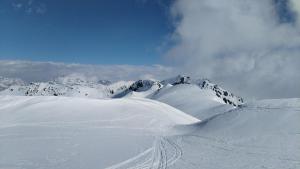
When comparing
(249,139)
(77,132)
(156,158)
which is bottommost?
(156,158)

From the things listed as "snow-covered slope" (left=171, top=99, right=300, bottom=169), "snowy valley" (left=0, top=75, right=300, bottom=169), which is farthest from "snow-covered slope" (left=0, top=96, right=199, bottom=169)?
"snow-covered slope" (left=171, top=99, right=300, bottom=169)

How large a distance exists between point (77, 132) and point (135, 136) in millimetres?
7722

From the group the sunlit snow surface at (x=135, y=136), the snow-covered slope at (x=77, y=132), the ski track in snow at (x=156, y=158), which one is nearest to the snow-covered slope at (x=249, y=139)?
the sunlit snow surface at (x=135, y=136)

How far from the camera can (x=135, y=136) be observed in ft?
148

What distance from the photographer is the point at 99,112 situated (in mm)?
59594

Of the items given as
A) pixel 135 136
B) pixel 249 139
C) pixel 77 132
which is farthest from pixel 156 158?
pixel 77 132

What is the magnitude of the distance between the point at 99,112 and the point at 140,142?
21.6 m

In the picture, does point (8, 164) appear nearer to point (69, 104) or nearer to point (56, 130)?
point (56, 130)

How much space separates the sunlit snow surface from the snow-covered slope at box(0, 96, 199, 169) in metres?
0.07

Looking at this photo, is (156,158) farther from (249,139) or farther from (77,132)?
(77,132)

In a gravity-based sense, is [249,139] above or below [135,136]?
above

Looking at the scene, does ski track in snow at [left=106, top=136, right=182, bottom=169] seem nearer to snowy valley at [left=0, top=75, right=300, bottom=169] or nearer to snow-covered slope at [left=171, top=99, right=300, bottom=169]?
snowy valley at [left=0, top=75, right=300, bottom=169]

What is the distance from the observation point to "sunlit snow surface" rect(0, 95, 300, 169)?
90.0 feet

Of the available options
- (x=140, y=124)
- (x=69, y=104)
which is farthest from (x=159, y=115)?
(x=69, y=104)
